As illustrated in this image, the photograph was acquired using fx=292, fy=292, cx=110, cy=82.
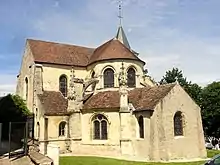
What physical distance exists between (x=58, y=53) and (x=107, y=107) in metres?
12.9

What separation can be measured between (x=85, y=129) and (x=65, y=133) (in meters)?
2.93

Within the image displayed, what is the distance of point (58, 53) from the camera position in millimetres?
38125


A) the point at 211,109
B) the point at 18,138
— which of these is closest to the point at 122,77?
the point at 18,138

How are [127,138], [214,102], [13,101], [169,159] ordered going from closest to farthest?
[169,159] → [127,138] → [13,101] → [214,102]

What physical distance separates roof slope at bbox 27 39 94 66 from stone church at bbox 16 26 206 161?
0.41 ft

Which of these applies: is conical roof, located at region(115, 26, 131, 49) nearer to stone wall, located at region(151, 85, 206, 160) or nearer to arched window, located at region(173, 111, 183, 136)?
stone wall, located at region(151, 85, 206, 160)

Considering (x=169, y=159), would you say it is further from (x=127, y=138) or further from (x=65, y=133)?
(x=65, y=133)

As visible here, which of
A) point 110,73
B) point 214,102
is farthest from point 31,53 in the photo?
point 214,102

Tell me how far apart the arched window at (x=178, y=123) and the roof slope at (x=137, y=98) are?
8.45 ft

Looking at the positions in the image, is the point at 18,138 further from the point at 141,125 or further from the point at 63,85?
the point at 63,85

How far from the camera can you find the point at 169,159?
84.1 ft

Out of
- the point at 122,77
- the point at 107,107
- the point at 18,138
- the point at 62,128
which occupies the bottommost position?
the point at 18,138

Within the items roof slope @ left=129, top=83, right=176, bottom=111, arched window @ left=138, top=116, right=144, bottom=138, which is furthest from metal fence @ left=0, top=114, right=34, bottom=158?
roof slope @ left=129, top=83, right=176, bottom=111

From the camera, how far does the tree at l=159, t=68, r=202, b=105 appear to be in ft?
171
